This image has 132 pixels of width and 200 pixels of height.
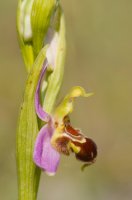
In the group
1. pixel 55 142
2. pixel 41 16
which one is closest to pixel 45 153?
pixel 55 142

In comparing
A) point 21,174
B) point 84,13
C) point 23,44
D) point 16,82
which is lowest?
point 21,174


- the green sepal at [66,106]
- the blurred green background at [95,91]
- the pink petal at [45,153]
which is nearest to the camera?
the pink petal at [45,153]

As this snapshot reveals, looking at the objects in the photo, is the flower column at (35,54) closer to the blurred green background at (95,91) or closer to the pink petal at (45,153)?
the pink petal at (45,153)

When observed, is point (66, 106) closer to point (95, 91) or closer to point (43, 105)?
point (43, 105)

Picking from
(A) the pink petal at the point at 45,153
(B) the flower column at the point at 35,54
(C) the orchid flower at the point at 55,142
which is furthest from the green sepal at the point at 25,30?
(A) the pink petal at the point at 45,153

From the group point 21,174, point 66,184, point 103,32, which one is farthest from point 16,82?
point 21,174

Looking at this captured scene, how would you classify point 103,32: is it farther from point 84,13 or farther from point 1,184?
point 1,184

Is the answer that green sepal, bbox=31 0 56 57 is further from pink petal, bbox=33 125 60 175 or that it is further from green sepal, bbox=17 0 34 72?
pink petal, bbox=33 125 60 175
